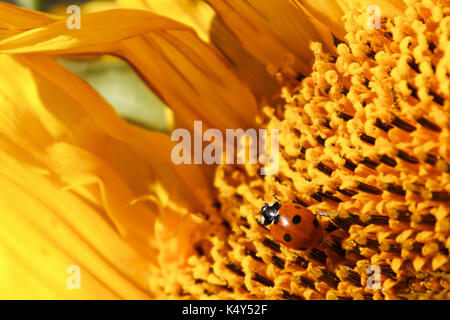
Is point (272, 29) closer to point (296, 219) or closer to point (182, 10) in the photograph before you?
point (182, 10)

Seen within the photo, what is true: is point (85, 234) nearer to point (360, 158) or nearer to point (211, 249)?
point (211, 249)

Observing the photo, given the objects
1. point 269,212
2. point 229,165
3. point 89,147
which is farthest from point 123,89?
point 269,212

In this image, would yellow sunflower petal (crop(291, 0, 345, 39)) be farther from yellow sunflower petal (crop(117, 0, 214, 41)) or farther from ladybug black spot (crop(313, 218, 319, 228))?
ladybug black spot (crop(313, 218, 319, 228))

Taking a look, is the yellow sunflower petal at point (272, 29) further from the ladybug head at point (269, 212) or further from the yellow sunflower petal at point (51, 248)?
the yellow sunflower petal at point (51, 248)

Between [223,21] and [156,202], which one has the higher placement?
[223,21]

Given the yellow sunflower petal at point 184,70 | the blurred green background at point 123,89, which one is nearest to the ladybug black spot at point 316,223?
the yellow sunflower petal at point 184,70
